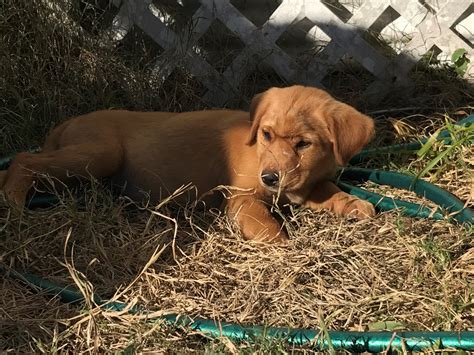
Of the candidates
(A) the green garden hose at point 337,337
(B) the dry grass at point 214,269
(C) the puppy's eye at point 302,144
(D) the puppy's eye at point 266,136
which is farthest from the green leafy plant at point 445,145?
(A) the green garden hose at point 337,337

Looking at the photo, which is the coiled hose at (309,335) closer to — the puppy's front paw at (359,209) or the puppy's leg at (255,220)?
the puppy's leg at (255,220)

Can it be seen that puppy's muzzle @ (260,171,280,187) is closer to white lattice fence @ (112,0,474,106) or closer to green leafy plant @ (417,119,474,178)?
green leafy plant @ (417,119,474,178)

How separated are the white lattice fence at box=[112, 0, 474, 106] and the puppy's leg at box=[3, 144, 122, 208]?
4.16 feet

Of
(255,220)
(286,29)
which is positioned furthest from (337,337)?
(286,29)

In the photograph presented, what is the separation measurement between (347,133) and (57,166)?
4.68 feet

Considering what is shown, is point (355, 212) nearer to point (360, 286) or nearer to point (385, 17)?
point (360, 286)

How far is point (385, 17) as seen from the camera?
17.4 ft

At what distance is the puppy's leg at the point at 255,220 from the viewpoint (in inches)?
137

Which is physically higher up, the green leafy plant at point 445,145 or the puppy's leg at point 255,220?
the green leafy plant at point 445,145

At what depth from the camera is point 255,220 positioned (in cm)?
356

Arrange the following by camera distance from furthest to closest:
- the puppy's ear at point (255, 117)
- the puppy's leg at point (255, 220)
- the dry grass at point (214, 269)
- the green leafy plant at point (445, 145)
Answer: the green leafy plant at point (445, 145)
the puppy's ear at point (255, 117)
the puppy's leg at point (255, 220)
the dry grass at point (214, 269)

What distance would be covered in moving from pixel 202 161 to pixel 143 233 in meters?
0.56

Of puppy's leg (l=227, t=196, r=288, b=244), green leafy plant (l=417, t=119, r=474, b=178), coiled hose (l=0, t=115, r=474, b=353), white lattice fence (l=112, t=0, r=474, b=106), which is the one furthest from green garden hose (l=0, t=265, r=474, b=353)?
white lattice fence (l=112, t=0, r=474, b=106)

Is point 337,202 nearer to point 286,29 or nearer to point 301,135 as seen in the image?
point 301,135
